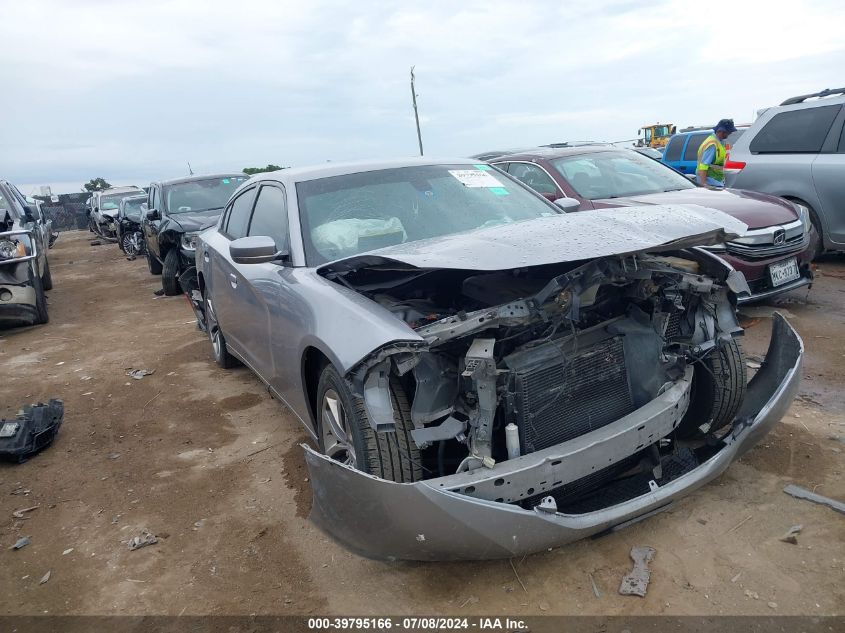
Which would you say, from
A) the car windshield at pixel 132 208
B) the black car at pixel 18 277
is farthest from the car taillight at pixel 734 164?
the car windshield at pixel 132 208

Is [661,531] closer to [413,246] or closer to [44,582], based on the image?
[413,246]

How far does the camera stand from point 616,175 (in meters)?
6.62

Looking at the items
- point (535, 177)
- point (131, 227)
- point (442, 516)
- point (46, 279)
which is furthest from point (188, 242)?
point (442, 516)

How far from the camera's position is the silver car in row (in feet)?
7.54

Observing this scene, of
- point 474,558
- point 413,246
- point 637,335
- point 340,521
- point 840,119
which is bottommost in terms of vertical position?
point 474,558

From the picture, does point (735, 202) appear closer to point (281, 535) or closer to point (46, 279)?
point (281, 535)

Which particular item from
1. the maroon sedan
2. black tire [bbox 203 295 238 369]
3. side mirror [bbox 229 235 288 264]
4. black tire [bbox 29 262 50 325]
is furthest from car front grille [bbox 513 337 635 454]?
black tire [bbox 29 262 50 325]

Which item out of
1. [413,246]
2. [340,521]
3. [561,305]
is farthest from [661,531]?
[413,246]

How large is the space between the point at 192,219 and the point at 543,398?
8059 mm

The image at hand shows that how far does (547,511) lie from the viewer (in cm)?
225

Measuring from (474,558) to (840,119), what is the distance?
699cm

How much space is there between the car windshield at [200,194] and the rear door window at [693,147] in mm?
8882

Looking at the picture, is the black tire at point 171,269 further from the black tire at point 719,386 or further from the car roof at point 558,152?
the black tire at point 719,386

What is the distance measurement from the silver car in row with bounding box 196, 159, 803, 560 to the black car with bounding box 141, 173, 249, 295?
20.8 ft
